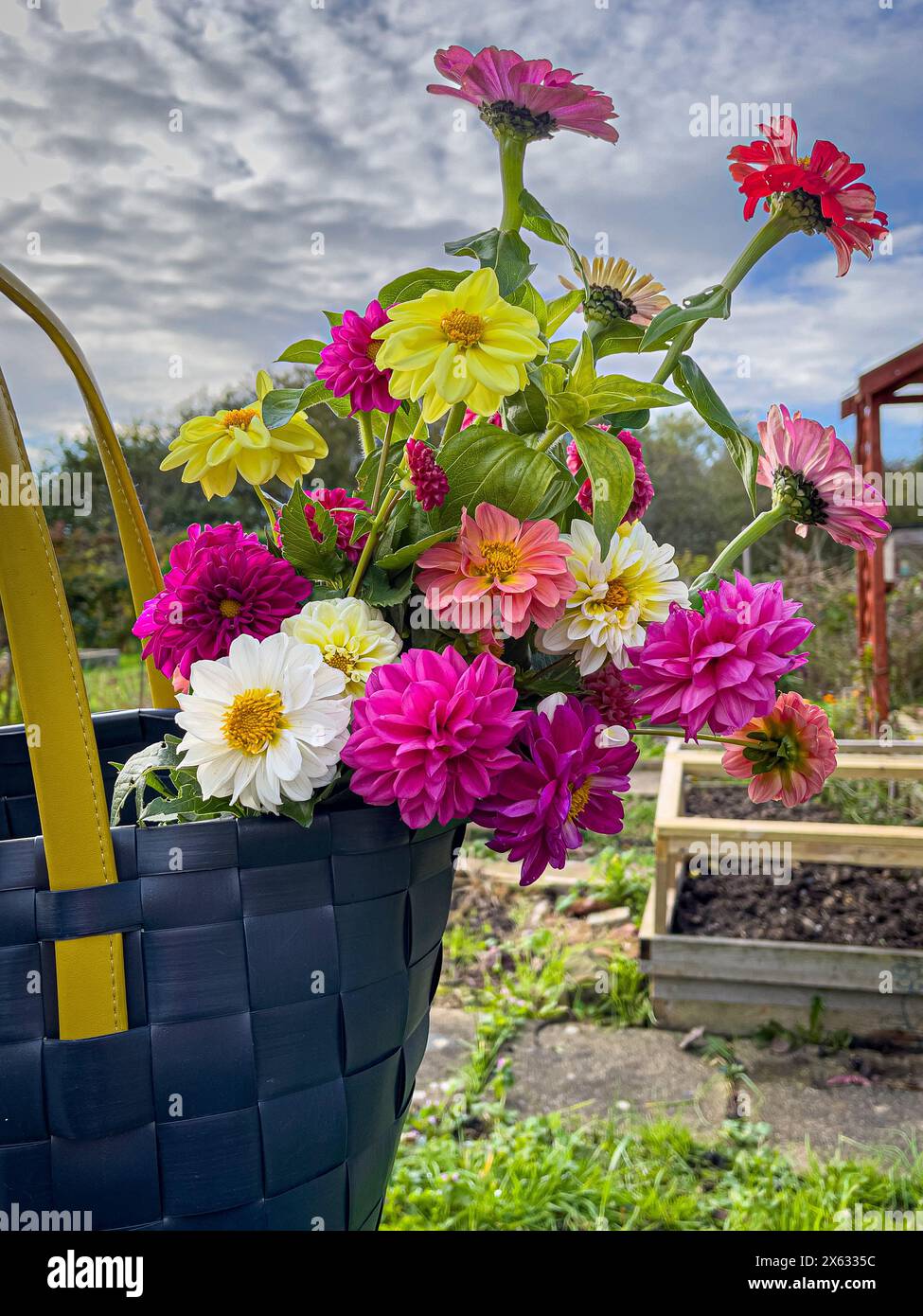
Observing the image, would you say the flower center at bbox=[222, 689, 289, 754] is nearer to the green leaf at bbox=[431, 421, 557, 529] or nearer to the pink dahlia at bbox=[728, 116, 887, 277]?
the green leaf at bbox=[431, 421, 557, 529]

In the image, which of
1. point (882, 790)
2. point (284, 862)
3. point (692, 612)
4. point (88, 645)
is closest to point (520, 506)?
point (692, 612)

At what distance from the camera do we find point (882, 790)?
3289mm

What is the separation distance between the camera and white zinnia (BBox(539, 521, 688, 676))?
0.48 meters

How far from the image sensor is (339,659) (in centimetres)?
47

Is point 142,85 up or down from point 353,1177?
up

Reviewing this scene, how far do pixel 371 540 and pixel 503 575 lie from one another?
0.08 metres

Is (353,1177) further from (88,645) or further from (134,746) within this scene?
(88,645)

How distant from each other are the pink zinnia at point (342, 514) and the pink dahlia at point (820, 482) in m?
0.24

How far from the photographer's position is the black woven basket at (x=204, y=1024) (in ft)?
1.40

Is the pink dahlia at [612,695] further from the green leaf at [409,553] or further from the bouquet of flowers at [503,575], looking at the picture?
the green leaf at [409,553]

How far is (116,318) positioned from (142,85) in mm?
1621

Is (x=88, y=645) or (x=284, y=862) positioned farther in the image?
(x=88, y=645)

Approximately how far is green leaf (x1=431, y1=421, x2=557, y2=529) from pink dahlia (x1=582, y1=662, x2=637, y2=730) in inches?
3.8

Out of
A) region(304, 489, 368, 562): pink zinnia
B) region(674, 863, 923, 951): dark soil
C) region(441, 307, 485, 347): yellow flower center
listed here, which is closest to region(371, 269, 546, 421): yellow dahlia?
region(441, 307, 485, 347): yellow flower center
